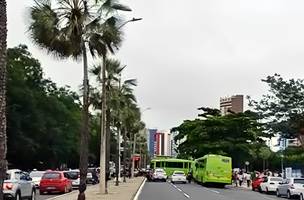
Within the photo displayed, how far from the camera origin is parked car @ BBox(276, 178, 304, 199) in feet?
133

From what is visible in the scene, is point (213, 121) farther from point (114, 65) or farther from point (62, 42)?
point (62, 42)

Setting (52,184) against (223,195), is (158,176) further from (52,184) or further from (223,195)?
(52,184)

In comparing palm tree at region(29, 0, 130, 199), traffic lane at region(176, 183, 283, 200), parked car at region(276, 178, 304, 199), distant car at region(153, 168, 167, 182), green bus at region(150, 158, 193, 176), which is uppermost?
palm tree at region(29, 0, 130, 199)

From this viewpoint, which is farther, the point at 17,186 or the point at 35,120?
the point at 35,120

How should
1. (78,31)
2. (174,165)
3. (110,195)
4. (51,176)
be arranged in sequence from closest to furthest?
1. (78,31)
2. (110,195)
3. (51,176)
4. (174,165)

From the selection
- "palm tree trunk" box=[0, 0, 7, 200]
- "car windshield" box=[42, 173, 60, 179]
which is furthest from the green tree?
"palm tree trunk" box=[0, 0, 7, 200]

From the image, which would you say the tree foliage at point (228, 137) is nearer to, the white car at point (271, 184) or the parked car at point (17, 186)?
the white car at point (271, 184)

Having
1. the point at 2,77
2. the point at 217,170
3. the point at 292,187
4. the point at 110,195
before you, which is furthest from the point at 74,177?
the point at 2,77

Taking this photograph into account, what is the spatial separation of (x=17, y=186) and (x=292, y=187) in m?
21.1

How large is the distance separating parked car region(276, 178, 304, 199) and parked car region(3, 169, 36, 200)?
17765 millimetres

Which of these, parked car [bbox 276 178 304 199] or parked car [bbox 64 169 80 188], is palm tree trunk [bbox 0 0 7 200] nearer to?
parked car [bbox 276 178 304 199]

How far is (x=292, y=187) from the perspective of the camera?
41406 mm

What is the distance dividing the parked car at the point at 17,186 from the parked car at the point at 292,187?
1776 centimetres

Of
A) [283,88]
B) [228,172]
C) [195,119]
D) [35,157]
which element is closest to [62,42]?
[228,172]
